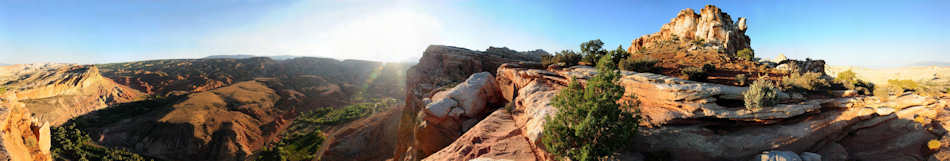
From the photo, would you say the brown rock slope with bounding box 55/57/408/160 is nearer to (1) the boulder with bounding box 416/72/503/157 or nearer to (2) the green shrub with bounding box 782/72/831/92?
(1) the boulder with bounding box 416/72/503/157

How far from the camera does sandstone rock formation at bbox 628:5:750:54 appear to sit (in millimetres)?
23719

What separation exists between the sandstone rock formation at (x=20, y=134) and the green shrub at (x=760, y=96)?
23542 millimetres

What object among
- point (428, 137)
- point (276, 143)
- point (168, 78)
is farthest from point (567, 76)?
point (168, 78)

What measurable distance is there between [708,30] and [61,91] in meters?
88.8

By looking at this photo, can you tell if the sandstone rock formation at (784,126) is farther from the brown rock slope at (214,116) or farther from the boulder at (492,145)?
the brown rock slope at (214,116)

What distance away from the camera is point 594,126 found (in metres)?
8.26

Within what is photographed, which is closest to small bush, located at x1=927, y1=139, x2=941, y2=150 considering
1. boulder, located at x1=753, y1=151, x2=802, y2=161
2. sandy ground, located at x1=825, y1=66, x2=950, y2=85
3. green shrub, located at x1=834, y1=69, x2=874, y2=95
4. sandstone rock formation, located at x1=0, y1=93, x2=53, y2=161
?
green shrub, located at x1=834, y1=69, x2=874, y2=95

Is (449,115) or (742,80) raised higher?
(742,80)

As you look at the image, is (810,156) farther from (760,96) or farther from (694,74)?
(694,74)

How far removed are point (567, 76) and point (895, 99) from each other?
10.1m

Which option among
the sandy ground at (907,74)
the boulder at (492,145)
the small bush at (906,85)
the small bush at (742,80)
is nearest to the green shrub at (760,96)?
the small bush at (742,80)

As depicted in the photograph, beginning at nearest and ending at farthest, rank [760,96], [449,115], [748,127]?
1. [760,96]
2. [748,127]
3. [449,115]

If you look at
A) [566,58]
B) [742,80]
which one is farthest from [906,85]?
[566,58]

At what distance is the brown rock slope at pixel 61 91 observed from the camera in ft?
117
